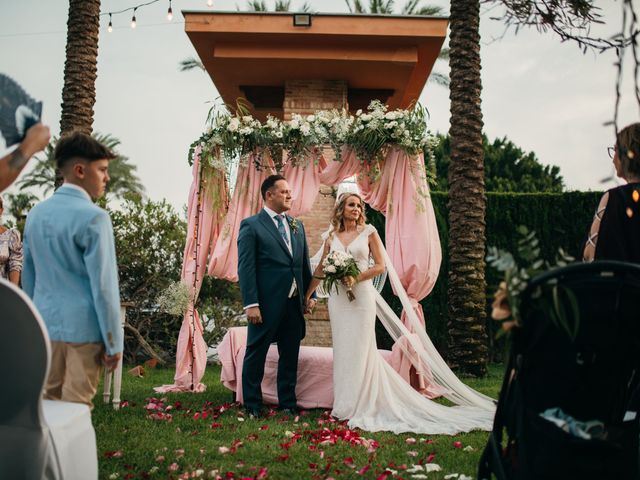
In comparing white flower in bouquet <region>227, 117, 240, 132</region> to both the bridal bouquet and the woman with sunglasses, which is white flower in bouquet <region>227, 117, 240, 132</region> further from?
the woman with sunglasses

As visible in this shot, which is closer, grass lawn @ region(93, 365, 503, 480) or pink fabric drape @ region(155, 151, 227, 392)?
grass lawn @ region(93, 365, 503, 480)

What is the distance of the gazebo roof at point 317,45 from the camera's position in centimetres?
1167

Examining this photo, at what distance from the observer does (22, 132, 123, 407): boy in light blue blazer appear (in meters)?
2.98

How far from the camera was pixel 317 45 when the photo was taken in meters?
12.0

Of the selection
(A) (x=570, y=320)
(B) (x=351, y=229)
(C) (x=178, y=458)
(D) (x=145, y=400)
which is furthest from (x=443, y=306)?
(A) (x=570, y=320)

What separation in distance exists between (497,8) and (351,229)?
4.21 m

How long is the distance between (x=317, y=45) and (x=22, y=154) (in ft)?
32.4

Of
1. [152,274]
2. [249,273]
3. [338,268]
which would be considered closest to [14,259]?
[249,273]

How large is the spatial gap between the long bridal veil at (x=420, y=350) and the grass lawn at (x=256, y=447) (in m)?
1.15

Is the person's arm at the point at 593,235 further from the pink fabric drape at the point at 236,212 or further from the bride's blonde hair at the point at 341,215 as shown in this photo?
the pink fabric drape at the point at 236,212

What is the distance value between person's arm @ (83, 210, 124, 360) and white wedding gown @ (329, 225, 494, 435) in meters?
3.28

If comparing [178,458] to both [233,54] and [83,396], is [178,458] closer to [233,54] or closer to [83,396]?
[83,396]

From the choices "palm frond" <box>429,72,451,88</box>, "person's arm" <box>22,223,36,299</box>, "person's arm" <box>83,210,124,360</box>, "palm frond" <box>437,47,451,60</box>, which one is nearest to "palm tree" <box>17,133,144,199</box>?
"palm frond" <box>429,72,451,88</box>

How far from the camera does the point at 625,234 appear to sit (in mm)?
3502
